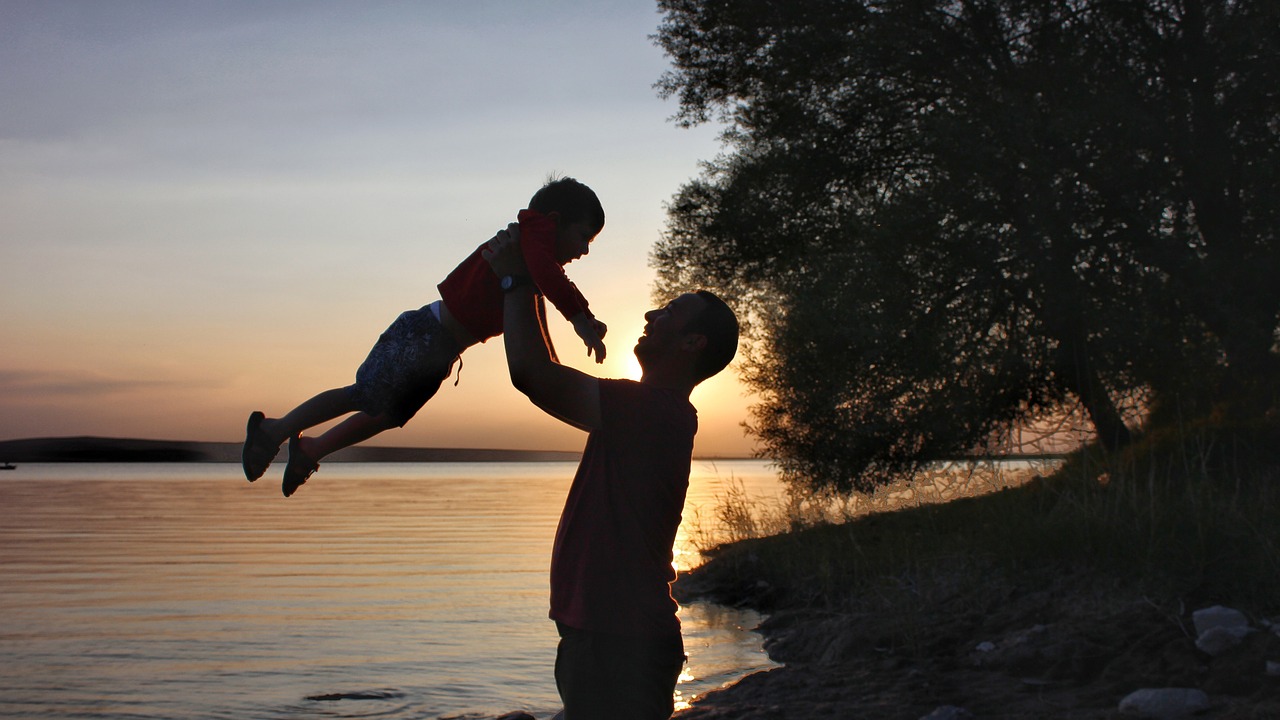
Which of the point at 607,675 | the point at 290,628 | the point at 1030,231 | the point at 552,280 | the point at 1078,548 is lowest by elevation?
the point at 290,628

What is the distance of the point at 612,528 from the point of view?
128 inches

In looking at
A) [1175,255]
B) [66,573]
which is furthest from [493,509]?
[1175,255]

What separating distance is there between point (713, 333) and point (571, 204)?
1278 mm

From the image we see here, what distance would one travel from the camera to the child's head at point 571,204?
4477mm

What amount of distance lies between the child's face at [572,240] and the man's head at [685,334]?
0.99 meters

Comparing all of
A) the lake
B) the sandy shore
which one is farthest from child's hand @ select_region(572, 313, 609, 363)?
the lake

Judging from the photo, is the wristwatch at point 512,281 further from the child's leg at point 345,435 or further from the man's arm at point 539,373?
the child's leg at point 345,435

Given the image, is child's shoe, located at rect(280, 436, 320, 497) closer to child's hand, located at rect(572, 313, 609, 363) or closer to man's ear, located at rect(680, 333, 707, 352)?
child's hand, located at rect(572, 313, 609, 363)

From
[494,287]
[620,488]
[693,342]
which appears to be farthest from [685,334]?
[494,287]

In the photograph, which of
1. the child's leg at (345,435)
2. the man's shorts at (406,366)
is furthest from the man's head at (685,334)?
the child's leg at (345,435)

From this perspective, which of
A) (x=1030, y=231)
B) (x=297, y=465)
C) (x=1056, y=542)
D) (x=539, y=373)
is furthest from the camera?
(x=1030, y=231)

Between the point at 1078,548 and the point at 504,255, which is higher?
the point at 504,255

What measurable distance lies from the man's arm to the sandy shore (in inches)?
205

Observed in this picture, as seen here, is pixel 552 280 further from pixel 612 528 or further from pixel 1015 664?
pixel 1015 664
